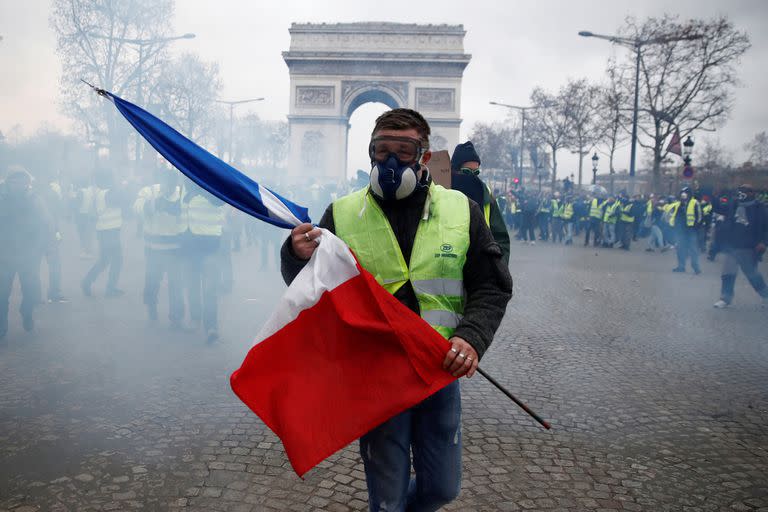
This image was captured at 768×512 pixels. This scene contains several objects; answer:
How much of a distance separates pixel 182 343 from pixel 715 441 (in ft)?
15.2

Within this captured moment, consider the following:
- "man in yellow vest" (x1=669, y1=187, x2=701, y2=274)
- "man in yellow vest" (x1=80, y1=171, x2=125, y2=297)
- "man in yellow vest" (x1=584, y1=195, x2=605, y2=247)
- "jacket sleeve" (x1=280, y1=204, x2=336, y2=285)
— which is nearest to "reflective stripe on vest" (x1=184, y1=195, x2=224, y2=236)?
"man in yellow vest" (x1=80, y1=171, x2=125, y2=297)

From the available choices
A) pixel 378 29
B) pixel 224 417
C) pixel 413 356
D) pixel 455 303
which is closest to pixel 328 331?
pixel 413 356

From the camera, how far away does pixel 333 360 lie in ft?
6.65

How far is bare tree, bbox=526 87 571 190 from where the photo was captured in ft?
123

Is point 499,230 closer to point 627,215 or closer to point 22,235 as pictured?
point 22,235

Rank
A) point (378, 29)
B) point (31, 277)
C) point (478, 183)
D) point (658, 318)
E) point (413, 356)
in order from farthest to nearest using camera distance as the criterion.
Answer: point (378, 29)
point (658, 318)
point (31, 277)
point (478, 183)
point (413, 356)

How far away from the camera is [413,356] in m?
1.94

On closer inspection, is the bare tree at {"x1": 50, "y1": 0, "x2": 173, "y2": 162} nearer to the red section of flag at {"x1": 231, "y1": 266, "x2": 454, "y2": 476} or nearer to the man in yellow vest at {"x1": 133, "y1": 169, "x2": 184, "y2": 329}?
the man in yellow vest at {"x1": 133, "y1": 169, "x2": 184, "y2": 329}

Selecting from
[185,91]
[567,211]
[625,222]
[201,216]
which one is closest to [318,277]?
[201,216]

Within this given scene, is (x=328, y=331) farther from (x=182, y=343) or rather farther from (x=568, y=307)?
(x=568, y=307)

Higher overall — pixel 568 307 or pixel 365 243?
pixel 365 243

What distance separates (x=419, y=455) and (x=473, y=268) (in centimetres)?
67

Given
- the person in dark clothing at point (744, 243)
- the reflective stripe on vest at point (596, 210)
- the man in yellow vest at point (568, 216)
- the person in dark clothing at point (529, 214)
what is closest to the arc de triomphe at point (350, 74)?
the person in dark clothing at point (529, 214)

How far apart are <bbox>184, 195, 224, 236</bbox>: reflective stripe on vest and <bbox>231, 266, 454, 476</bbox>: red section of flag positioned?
4.80m
